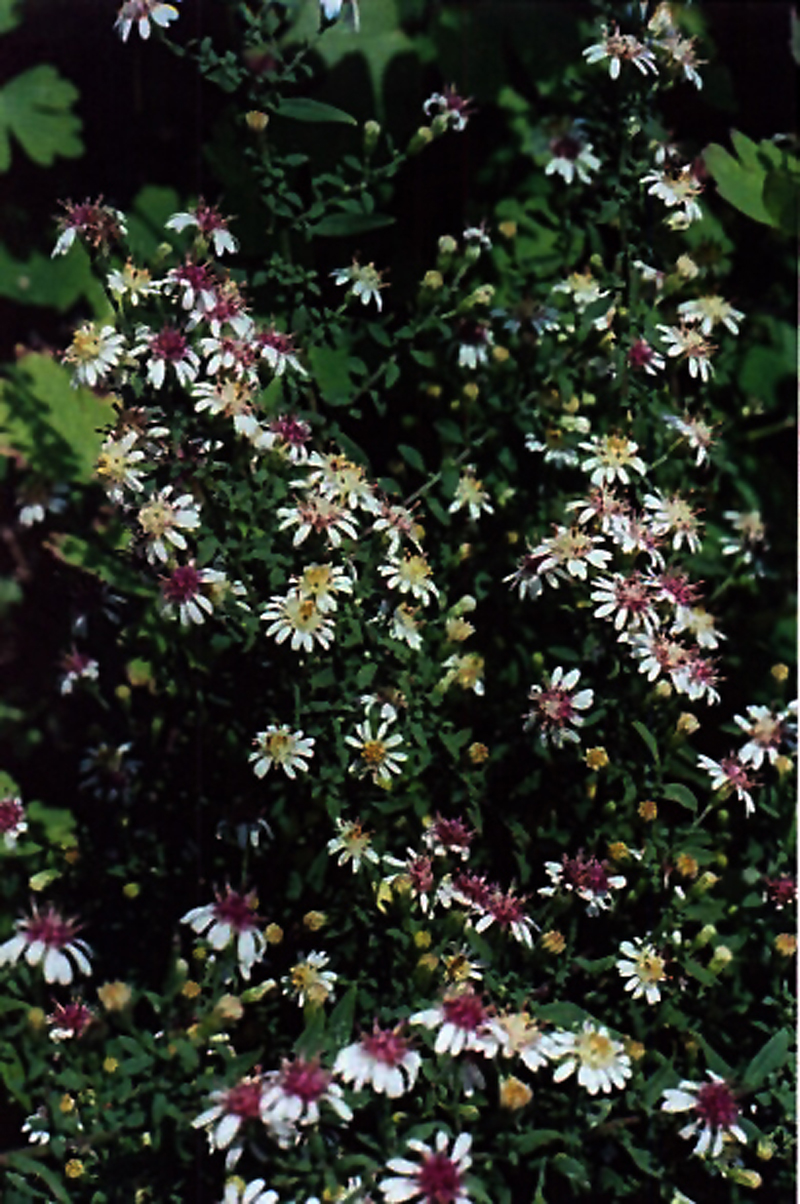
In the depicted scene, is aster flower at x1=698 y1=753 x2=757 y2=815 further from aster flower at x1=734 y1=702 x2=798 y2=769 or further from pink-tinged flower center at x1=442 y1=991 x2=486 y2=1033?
pink-tinged flower center at x1=442 y1=991 x2=486 y2=1033

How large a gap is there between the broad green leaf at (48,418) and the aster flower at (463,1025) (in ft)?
2.41

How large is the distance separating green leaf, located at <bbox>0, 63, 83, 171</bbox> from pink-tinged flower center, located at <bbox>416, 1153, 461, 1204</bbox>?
1.18m

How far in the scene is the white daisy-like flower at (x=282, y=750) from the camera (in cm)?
153

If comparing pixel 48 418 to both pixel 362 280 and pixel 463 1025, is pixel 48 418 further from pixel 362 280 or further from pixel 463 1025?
pixel 463 1025

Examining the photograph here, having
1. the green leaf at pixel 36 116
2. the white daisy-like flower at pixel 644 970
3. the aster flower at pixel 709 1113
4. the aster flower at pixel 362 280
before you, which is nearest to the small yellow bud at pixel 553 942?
the white daisy-like flower at pixel 644 970

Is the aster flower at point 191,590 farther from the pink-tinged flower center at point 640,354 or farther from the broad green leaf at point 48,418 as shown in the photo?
the pink-tinged flower center at point 640,354

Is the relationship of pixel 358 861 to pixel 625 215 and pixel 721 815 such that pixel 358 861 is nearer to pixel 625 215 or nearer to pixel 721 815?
pixel 721 815

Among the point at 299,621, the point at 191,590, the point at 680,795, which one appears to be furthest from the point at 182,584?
the point at 680,795

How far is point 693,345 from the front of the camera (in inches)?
67.4

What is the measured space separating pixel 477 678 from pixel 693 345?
18.9 inches

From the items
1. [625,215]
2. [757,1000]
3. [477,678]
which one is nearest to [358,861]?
[477,678]

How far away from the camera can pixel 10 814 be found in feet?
5.21

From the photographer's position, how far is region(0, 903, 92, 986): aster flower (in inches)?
59.2

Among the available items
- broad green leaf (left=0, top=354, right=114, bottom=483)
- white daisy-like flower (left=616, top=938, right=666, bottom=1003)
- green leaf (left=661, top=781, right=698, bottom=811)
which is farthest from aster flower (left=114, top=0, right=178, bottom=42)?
white daisy-like flower (left=616, top=938, right=666, bottom=1003)
